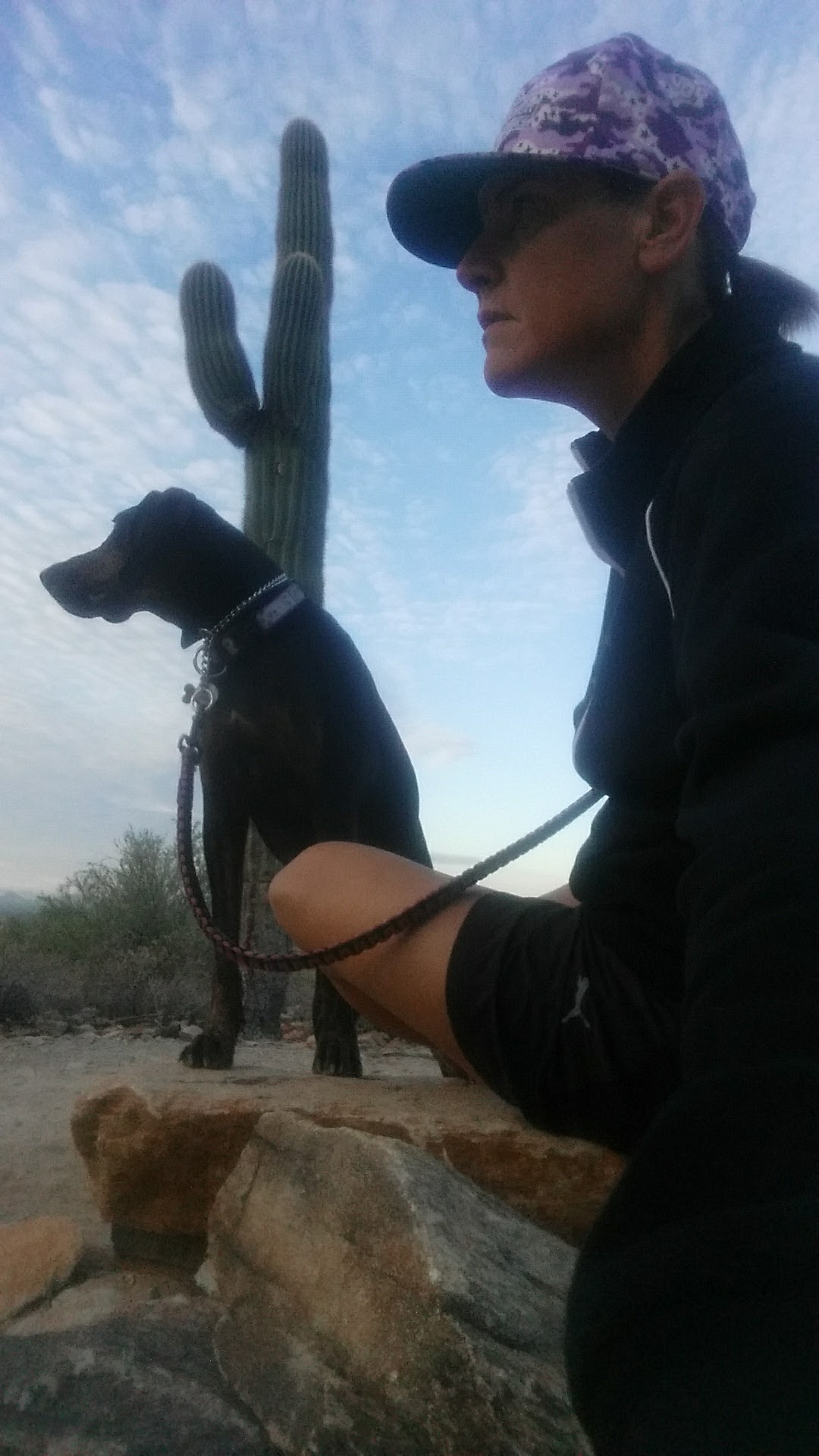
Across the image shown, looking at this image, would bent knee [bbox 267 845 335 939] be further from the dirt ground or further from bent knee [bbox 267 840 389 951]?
the dirt ground

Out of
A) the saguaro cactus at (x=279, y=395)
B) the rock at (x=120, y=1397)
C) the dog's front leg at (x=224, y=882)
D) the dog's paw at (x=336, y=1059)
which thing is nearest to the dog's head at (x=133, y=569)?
the dog's front leg at (x=224, y=882)

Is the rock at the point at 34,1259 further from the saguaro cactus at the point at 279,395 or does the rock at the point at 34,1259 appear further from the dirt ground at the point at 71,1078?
the saguaro cactus at the point at 279,395

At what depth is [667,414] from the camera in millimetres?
1312

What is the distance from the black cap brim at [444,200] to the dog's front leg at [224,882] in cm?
142

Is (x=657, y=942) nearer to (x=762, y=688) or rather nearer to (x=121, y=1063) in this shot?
(x=762, y=688)

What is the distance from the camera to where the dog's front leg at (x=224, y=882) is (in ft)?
8.38

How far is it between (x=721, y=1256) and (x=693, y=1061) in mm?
126

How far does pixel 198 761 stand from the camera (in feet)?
8.90

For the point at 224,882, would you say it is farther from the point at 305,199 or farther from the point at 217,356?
the point at 305,199

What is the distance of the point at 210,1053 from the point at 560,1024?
132 cm

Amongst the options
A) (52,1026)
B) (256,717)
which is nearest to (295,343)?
(52,1026)

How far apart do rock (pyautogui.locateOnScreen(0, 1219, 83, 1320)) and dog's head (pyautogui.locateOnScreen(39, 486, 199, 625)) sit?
174 centimetres

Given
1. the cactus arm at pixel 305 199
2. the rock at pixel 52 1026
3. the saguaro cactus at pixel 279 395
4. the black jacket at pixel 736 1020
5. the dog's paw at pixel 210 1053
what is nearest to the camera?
the black jacket at pixel 736 1020

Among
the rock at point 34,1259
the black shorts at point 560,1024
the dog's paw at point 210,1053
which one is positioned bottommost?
the rock at point 34,1259
